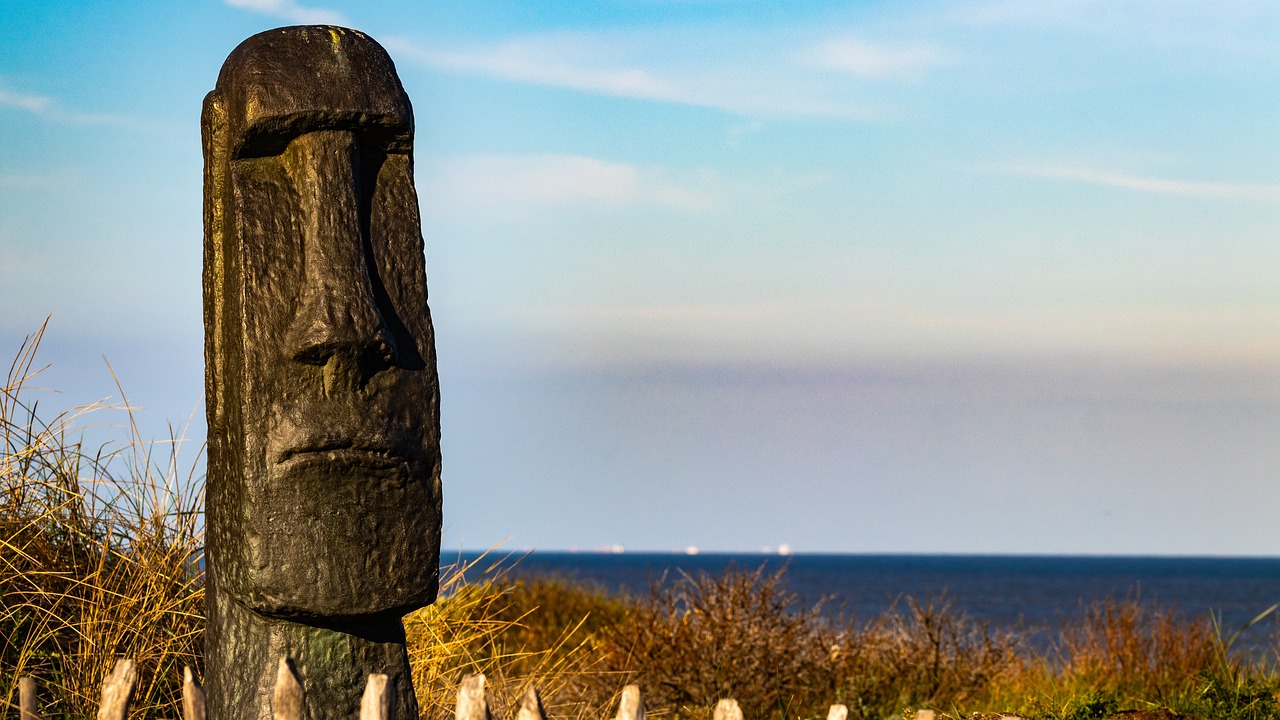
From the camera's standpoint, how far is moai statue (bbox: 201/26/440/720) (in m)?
3.75

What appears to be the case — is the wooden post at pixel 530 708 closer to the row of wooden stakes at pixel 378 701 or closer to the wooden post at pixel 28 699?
the row of wooden stakes at pixel 378 701

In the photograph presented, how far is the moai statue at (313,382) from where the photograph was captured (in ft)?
12.3

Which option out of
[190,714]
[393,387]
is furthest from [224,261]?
[190,714]

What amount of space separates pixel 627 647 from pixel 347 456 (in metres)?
4.48

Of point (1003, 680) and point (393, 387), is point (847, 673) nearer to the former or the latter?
point (1003, 680)

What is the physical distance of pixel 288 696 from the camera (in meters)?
2.96

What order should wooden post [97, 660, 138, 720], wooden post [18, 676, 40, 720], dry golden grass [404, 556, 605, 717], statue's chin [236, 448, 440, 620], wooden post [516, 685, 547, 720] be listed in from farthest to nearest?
dry golden grass [404, 556, 605, 717] < statue's chin [236, 448, 440, 620] < wooden post [18, 676, 40, 720] < wooden post [97, 660, 138, 720] < wooden post [516, 685, 547, 720]

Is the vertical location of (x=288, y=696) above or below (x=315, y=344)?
below

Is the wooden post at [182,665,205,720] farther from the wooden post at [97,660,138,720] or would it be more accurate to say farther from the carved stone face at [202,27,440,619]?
the carved stone face at [202,27,440,619]

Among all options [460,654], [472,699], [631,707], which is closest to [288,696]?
[472,699]

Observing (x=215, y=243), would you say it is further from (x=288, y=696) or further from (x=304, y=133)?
(x=288, y=696)

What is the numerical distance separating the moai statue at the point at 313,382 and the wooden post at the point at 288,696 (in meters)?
0.77

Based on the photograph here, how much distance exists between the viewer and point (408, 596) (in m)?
3.89

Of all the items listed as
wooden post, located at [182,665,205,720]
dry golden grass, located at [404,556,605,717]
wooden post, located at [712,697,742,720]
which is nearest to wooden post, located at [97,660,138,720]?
wooden post, located at [182,665,205,720]
